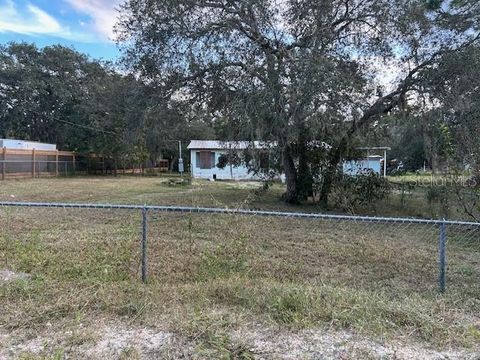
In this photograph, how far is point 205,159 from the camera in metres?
31.2

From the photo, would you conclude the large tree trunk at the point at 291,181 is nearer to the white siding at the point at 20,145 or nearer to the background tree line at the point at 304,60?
the background tree line at the point at 304,60

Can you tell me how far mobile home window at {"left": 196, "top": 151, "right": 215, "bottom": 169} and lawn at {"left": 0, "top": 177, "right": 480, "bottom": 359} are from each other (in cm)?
2415

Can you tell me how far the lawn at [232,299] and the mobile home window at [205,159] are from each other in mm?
24154

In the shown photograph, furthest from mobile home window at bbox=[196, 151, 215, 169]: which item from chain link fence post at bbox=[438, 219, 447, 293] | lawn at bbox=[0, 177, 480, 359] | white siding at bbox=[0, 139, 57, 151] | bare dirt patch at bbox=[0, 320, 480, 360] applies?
bare dirt patch at bbox=[0, 320, 480, 360]

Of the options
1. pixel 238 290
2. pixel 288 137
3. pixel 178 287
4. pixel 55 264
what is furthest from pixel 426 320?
pixel 288 137

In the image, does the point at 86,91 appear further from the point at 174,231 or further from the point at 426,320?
the point at 426,320

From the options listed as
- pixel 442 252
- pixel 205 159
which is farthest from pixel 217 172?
pixel 442 252

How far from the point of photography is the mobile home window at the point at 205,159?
102 feet

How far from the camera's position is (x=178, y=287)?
4105mm

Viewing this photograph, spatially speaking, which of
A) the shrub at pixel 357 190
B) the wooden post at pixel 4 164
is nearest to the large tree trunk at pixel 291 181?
the shrub at pixel 357 190

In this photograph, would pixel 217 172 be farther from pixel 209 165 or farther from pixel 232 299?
pixel 232 299

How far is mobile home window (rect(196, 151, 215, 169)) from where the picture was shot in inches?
1223

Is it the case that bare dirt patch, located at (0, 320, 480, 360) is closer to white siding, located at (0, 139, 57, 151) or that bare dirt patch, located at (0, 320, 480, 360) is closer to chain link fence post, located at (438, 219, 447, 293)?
chain link fence post, located at (438, 219, 447, 293)

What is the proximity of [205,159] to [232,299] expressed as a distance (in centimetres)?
2776
